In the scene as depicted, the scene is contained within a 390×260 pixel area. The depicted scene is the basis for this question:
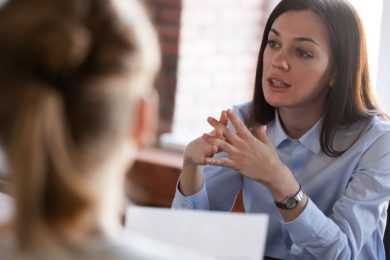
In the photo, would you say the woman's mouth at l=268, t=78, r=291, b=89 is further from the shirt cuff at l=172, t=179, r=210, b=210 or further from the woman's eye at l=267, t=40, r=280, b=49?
the shirt cuff at l=172, t=179, r=210, b=210

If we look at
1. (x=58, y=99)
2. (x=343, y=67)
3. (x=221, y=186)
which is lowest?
(x=221, y=186)

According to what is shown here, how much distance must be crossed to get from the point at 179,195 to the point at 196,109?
1324 millimetres

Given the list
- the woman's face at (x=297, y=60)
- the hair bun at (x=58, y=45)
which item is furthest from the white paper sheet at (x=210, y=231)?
the hair bun at (x=58, y=45)

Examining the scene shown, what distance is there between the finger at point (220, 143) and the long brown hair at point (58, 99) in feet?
2.85

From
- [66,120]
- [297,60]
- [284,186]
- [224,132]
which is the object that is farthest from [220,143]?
[66,120]

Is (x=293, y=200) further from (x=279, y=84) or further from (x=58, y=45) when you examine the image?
(x=58, y=45)

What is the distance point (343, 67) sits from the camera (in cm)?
171

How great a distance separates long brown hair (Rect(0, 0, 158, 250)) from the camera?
26.4 inches

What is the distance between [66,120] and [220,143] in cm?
92

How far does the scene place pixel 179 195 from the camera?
5.64 feet

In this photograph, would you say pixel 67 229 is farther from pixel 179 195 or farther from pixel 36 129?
pixel 179 195

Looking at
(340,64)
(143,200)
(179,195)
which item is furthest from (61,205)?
(143,200)

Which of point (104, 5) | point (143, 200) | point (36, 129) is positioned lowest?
point (143, 200)

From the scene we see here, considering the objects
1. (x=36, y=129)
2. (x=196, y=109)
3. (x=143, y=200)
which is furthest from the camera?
(x=196, y=109)
